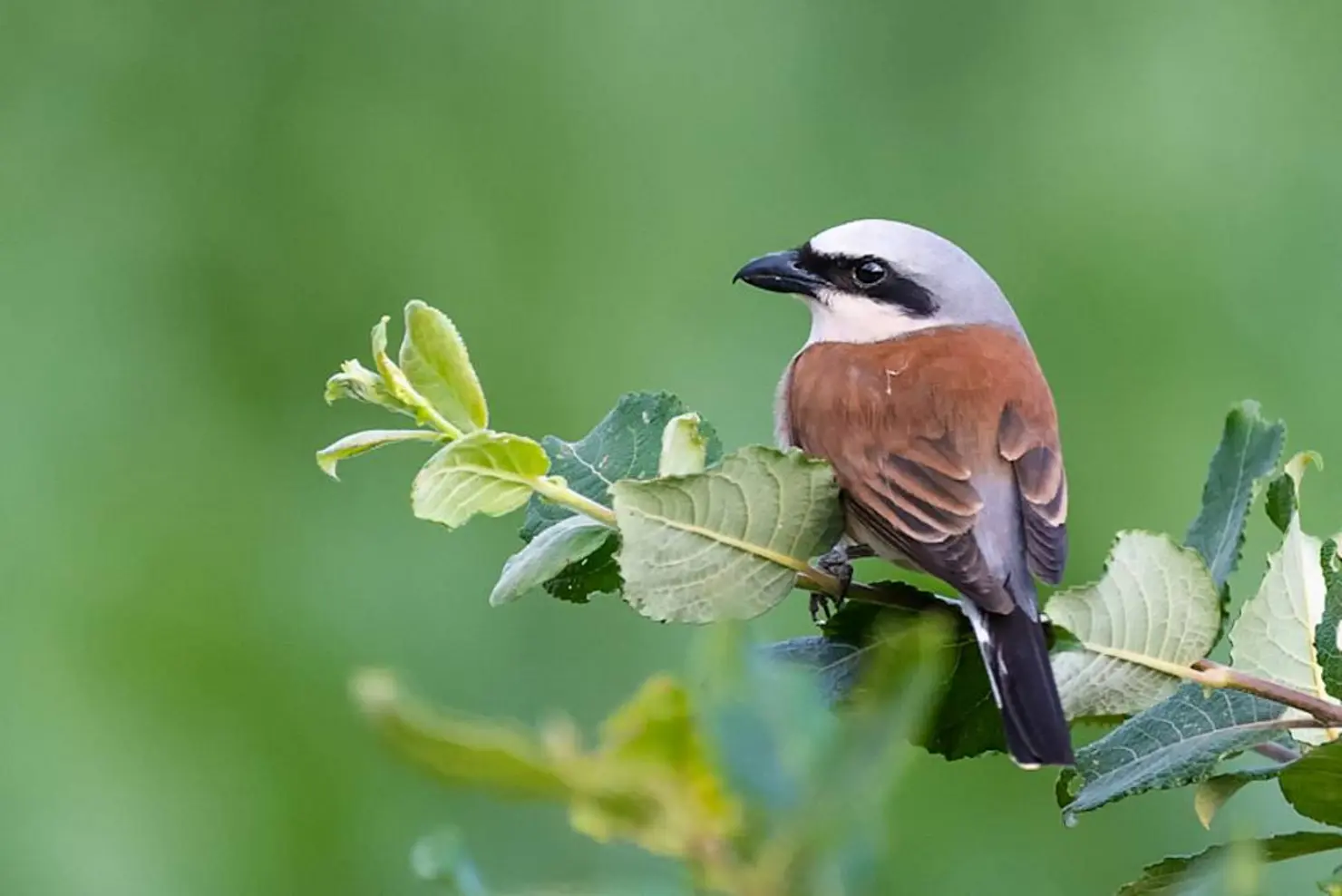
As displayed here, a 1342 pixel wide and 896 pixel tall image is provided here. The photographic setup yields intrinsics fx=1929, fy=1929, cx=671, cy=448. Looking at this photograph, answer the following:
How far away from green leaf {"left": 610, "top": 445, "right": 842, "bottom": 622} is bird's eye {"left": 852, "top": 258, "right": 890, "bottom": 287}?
124cm

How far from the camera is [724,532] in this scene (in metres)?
1.20

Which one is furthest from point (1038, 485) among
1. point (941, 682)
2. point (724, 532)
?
point (724, 532)

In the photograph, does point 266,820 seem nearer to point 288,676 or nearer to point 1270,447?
point 288,676

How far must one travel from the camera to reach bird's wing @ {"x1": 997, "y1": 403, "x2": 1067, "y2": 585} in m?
1.83

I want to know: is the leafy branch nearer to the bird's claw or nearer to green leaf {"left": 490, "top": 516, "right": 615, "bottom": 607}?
green leaf {"left": 490, "top": 516, "right": 615, "bottom": 607}

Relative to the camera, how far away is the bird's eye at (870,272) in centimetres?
249

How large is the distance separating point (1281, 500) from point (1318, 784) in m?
0.32

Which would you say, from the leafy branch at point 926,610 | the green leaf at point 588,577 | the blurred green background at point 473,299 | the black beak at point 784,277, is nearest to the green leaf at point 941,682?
the leafy branch at point 926,610

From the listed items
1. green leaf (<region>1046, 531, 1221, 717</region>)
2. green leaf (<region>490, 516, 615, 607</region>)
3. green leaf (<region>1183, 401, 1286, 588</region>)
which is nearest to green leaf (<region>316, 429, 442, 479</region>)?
green leaf (<region>490, 516, 615, 607</region>)

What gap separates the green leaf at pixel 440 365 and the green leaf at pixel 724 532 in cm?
10

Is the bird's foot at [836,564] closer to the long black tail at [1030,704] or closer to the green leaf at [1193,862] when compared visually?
the long black tail at [1030,704]

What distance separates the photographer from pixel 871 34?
4645mm

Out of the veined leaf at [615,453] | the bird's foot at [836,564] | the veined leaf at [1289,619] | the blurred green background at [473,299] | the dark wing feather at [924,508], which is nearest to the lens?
the veined leaf at [1289,619]

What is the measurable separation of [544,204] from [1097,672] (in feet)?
A: 11.5
